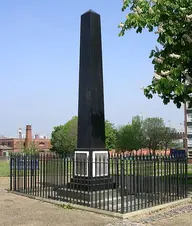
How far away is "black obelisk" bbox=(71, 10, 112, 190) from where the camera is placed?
1144cm

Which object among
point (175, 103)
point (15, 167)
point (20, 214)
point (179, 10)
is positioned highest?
point (179, 10)

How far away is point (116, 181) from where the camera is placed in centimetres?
1077

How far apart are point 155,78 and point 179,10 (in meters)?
2.45

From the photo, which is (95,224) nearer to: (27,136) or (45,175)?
(45,175)

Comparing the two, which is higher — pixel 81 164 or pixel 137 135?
pixel 137 135

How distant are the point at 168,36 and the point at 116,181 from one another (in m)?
4.90

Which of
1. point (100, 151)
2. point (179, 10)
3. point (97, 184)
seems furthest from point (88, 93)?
point (179, 10)

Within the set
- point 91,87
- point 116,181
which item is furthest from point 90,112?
Result: point 116,181

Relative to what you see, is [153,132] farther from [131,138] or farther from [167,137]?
[131,138]

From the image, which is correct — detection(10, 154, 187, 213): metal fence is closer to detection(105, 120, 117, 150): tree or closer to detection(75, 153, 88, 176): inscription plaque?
detection(75, 153, 88, 176): inscription plaque

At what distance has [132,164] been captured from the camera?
32.7 feet

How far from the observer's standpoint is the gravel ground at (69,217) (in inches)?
339

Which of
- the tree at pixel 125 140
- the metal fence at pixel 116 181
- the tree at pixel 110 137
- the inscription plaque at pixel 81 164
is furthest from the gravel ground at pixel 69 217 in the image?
the tree at pixel 125 140

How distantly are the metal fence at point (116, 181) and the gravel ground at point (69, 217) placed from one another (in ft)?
2.05
